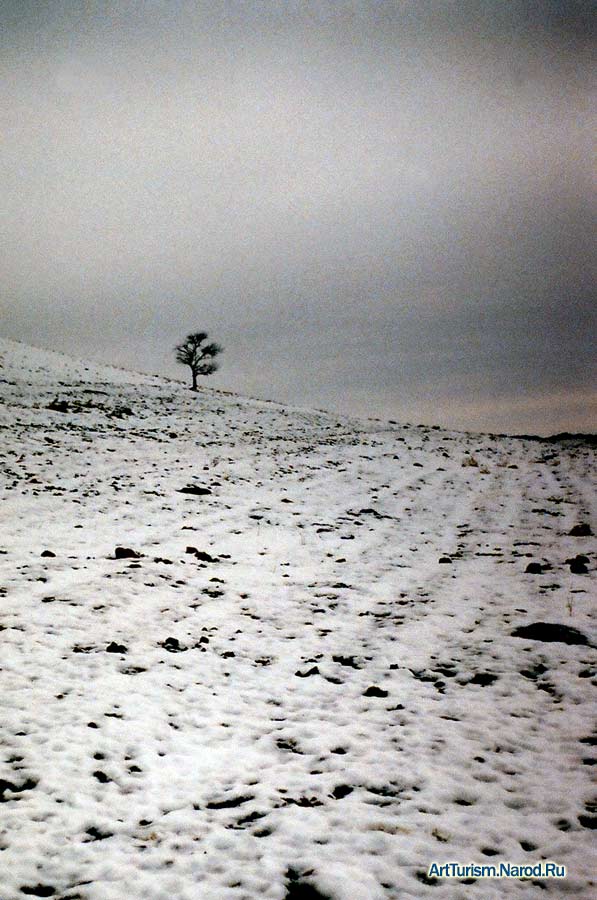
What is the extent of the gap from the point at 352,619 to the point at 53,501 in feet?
28.9

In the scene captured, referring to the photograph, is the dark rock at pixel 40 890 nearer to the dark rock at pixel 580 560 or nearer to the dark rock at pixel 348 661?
the dark rock at pixel 348 661

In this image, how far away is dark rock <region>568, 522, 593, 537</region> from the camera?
12.0 metres

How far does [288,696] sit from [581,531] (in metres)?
8.95

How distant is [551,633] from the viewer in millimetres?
7348

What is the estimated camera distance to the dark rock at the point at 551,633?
282 inches

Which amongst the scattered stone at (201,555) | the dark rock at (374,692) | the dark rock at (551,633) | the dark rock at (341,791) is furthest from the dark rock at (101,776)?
the scattered stone at (201,555)

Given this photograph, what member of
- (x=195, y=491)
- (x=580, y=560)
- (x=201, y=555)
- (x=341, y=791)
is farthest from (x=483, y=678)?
(x=195, y=491)

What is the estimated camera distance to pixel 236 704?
5.88 m

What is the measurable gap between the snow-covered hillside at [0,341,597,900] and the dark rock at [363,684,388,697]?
0.02 metres

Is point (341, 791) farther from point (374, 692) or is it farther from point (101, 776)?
point (101, 776)

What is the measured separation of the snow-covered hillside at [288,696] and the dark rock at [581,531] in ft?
0.21

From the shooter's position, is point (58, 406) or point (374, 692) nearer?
point (374, 692)

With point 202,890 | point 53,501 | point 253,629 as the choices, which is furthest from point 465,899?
point 53,501

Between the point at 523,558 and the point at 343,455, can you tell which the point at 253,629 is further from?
the point at 343,455
